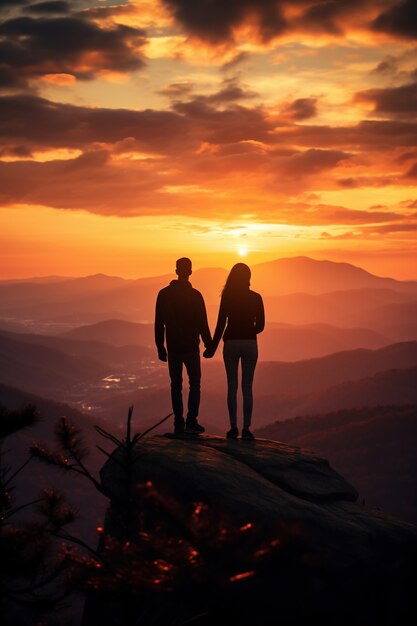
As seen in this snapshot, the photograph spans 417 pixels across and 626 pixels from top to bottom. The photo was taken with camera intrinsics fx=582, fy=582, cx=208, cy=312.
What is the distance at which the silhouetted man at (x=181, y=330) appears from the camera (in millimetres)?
12773

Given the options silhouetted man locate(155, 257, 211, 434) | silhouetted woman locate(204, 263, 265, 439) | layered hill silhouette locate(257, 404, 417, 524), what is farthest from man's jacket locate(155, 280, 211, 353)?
layered hill silhouette locate(257, 404, 417, 524)

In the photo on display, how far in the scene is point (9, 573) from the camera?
Result: 282 inches

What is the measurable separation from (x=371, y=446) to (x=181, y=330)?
120 metres

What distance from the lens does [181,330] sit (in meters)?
12.8

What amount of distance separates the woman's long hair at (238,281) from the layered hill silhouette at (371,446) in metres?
91.9

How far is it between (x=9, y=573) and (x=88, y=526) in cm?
11884

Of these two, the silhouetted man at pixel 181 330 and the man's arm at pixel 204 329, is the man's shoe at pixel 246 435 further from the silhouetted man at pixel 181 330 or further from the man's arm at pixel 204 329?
the man's arm at pixel 204 329

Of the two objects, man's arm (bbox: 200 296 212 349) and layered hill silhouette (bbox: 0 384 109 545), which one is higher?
man's arm (bbox: 200 296 212 349)

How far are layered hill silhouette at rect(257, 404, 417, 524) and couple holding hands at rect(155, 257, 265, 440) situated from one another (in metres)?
91.4

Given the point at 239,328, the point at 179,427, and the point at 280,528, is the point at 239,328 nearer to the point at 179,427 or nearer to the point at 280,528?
the point at 179,427

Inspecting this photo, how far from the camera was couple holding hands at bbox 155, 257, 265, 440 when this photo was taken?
12805mm

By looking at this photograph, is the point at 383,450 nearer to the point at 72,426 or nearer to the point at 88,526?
the point at 88,526

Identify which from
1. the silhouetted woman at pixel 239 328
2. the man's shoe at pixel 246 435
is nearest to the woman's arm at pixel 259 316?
the silhouetted woman at pixel 239 328

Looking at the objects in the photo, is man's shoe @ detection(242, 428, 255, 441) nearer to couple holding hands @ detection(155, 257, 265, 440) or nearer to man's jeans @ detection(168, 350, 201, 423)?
couple holding hands @ detection(155, 257, 265, 440)
